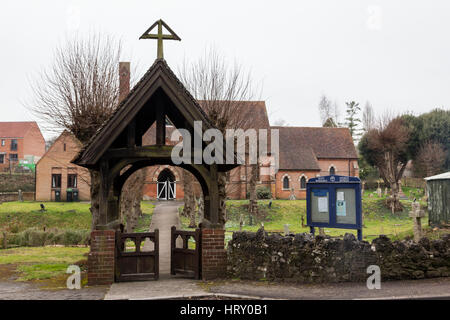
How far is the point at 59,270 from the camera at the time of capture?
1242 cm

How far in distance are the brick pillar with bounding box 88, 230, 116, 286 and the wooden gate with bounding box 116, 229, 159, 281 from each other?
221 mm

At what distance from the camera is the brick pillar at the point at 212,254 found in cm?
976

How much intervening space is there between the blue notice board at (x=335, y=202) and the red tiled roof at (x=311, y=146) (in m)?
32.7

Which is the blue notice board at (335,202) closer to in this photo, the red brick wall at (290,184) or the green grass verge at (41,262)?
the green grass verge at (41,262)

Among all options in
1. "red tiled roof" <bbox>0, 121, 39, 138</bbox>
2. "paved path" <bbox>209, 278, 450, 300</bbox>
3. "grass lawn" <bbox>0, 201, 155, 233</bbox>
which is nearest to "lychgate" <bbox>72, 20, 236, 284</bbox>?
"paved path" <bbox>209, 278, 450, 300</bbox>

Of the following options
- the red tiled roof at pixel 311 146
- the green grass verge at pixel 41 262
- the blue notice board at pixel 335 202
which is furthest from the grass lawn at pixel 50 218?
the red tiled roof at pixel 311 146

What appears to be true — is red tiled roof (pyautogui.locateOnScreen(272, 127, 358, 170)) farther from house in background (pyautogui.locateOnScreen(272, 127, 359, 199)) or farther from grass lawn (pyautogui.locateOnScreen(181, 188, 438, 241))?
grass lawn (pyautogui.locateOnScreen(181, 188, 438, 241))

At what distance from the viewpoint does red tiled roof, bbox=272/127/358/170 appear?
155ft

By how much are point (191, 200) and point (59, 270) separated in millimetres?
16452

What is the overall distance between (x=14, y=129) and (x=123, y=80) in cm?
6212

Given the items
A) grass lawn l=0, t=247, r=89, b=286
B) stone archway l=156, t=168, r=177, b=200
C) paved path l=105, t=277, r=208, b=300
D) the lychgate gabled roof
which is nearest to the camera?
paved path l=105, t=277, r=208, b=300

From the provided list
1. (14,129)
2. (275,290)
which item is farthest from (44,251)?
(14,129)

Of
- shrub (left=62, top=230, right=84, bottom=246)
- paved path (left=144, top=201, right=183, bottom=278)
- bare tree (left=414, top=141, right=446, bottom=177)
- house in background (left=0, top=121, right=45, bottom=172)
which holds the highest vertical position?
house in background (left=0, top=121, right=45, bottom=172)
